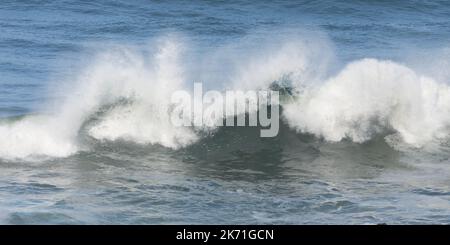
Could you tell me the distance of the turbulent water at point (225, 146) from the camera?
37.0 feet

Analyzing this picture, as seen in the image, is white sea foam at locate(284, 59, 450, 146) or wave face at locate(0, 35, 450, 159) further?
white sea foam at locate(284, 59, 450, 146)

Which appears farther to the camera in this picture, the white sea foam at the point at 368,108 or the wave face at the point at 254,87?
the white sea foam at the point at 368,108

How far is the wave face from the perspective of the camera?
15.3 meters

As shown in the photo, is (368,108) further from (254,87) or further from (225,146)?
(225,146)

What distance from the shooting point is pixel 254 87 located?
1619cm

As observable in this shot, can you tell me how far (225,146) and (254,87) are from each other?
175 centimetres

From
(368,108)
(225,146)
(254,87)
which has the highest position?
(254,87)

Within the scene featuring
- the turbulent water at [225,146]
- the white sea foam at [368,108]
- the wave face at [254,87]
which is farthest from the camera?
→ the white sea foam at [368,108]

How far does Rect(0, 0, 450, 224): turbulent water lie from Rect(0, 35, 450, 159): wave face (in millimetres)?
26

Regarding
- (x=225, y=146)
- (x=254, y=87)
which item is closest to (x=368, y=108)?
(x=254, y=87)

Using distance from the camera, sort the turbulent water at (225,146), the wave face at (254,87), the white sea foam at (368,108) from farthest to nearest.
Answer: the white sea foam at (368,108) → the wave face at (254,87) → the turbulent water at (225,146)

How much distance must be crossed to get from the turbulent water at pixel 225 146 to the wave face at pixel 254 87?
3 centimetres

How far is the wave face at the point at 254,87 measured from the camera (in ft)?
50.1

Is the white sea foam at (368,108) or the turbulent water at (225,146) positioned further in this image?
the white sea foam at (368,108)
